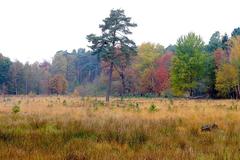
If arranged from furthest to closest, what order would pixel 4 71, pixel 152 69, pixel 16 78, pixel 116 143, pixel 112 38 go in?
pixel 16 78
pixel 4 71
pixel 152 69
pixel 112 38
pixel 116 143

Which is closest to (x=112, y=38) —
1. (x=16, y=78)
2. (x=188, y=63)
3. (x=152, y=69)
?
(x=188, y=63)

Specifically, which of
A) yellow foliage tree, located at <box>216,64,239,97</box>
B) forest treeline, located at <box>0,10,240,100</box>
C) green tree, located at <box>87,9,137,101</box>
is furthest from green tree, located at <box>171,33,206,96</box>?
green tree, located at <box>87,9,137,101</box>

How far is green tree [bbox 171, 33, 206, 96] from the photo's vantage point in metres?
47.2

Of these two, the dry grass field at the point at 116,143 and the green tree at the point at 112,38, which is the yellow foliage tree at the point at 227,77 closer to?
the green tree at the point at 112,38

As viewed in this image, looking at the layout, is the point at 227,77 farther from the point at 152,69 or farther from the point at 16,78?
the point at 16,78

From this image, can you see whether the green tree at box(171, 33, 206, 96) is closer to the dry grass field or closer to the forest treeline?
the forest treeline

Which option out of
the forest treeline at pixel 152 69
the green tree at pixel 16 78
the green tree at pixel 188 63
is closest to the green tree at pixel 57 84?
the forest treeline at pixel 152 69

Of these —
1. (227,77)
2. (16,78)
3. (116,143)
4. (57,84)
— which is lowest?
(116,143)

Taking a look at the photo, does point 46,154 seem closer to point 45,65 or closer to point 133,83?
point 133,83

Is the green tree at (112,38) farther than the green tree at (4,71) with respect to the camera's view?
No

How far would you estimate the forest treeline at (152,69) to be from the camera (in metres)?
39.1

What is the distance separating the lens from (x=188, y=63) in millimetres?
47062

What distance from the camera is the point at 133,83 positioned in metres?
67.1

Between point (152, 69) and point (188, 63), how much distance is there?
15875 millimetres
